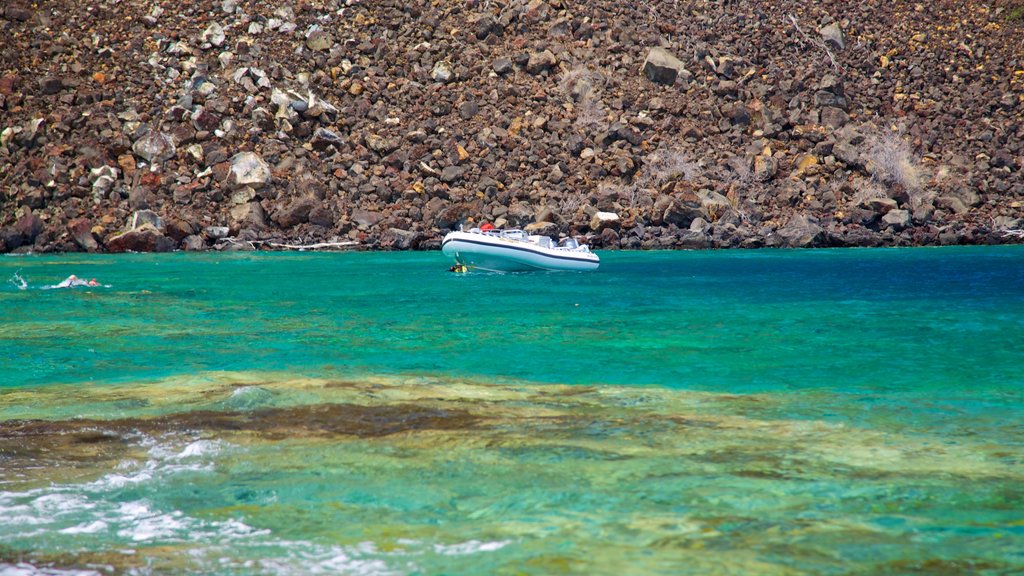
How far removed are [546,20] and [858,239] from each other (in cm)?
2305

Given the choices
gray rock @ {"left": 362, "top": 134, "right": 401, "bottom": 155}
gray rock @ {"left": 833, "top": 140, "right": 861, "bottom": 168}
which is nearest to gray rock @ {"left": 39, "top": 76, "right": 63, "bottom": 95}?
gray rock @ {"left": 362, "top": 134, "right": 401, "bottom": 155}

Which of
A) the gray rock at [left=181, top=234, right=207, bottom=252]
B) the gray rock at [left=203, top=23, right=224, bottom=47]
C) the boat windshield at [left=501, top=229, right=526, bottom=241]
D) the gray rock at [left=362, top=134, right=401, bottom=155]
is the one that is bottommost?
the gray rock at [left=181, top=234, right=207, bottom=252]

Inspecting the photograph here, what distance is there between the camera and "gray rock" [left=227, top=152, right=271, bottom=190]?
48.0 meters

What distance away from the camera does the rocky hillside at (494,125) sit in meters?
47.7

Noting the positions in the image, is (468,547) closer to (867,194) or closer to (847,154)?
(867,194)

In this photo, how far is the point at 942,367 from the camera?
47.7ft

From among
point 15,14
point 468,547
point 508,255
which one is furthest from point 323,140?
point 468,547

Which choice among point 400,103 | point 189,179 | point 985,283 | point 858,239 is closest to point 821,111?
point 858,239

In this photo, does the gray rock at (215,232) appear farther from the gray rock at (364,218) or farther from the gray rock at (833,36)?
the gray rock at (833,36)

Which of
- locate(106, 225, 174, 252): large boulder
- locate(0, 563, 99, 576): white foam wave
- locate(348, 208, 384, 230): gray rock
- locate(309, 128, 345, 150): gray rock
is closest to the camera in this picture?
locate(0, 563, 99, 576): white foam wave

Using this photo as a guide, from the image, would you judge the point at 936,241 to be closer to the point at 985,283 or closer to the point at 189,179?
the point at 985,283

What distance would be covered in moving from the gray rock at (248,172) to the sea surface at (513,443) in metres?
26.7

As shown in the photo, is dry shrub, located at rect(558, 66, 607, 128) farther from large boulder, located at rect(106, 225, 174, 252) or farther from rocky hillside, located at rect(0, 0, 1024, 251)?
large boulder, located at rect(106, 225, 174, 252)

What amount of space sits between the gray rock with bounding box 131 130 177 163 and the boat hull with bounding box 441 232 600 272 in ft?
72.6
